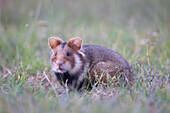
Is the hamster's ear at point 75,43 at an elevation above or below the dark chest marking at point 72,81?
above

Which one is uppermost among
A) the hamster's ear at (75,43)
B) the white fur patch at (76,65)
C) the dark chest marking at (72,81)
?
the hamster's ear at (75,43)

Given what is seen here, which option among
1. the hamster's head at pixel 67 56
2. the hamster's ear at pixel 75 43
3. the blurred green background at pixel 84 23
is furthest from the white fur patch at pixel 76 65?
the blurred green background at pixel 84 23

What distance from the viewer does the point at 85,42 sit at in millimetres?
6570

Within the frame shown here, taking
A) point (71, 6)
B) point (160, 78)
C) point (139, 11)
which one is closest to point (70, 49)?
point (160, 78)

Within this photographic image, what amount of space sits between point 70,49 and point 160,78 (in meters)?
1.67

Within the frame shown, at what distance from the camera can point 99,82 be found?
3.96 meters

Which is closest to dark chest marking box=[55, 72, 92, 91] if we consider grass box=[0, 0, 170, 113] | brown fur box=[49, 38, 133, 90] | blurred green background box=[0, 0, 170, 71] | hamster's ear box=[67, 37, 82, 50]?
brown fur box=[49, 38, 133, 90]

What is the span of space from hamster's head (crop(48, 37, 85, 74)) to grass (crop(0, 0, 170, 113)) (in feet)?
1.21

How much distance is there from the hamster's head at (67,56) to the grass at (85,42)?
368mm

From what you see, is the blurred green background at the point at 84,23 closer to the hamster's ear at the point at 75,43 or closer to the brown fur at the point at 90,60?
the brown fur at the point at 90,60

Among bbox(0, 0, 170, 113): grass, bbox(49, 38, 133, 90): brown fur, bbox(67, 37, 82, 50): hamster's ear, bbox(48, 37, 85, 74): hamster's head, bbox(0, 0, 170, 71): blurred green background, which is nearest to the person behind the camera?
bbox(0, 0, 170, 113): grass

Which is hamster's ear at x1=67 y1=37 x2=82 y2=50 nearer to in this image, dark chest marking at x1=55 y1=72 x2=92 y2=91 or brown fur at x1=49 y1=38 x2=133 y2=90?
brown fur at x1=49 y1=38 x2=133 y2=90

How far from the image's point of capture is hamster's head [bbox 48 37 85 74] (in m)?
4.10

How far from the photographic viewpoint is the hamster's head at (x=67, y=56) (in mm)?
4097
